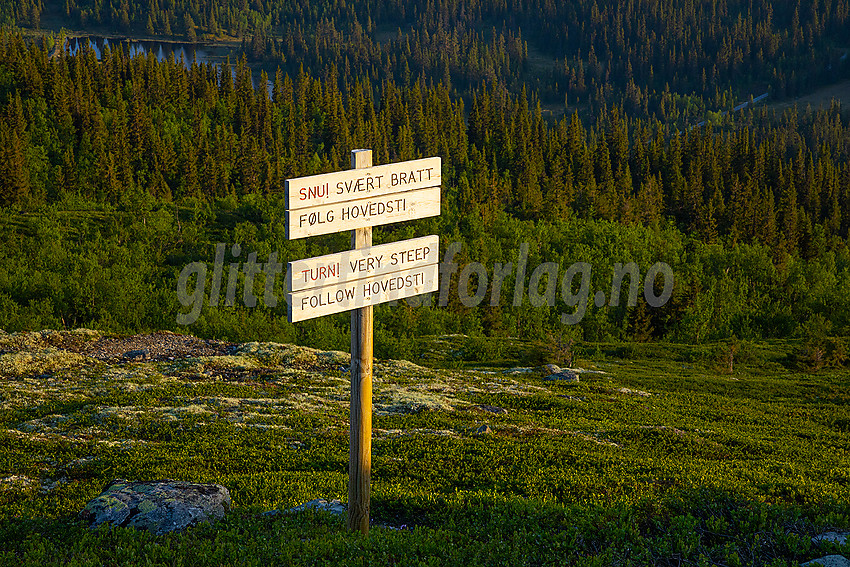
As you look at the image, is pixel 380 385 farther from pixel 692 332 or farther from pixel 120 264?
pixel 120 264

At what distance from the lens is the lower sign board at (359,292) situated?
13.4m

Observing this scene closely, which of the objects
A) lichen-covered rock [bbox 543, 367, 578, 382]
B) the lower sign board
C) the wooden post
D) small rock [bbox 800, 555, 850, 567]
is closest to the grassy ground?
small rock [bbox 800, 555, 850, 567]

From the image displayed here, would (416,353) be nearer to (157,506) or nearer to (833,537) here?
(157,506)

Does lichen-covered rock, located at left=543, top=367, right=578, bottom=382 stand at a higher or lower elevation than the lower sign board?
lower

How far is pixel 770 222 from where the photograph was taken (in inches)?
6270

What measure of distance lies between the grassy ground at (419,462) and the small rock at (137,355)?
11.5 ft

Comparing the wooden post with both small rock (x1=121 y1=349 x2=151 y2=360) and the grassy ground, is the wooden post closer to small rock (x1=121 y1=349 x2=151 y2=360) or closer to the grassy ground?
the grassy ground

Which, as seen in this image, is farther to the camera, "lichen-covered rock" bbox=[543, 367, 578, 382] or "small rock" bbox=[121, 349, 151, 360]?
"lichen-covered rock" bbox=[543, 367, 578, 382]

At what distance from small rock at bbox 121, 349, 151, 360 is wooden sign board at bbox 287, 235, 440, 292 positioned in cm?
3864

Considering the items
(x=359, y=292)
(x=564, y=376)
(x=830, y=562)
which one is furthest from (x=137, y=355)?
(x=830, y=562)

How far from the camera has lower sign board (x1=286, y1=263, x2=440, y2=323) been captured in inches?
526

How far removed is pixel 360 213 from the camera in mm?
14102

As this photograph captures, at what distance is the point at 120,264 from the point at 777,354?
9173 centimetres

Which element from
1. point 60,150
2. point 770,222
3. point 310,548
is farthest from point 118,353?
point 770,222
